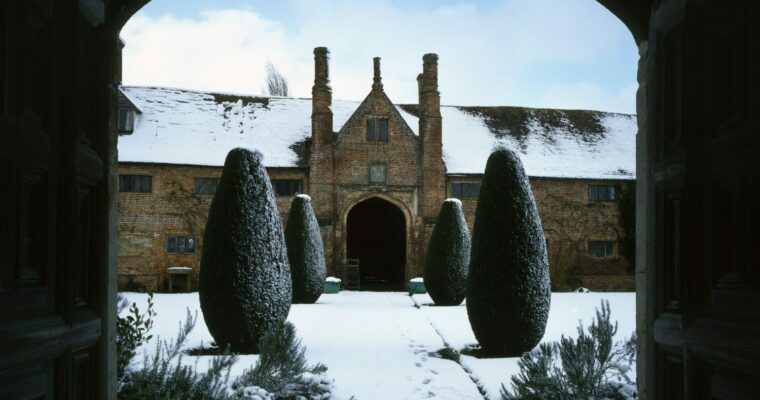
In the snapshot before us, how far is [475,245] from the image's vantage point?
10.2 meters

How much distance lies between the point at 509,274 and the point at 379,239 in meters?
22.1

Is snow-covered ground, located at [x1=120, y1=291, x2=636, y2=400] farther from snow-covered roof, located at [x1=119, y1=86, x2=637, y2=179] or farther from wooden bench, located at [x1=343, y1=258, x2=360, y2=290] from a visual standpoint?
snow-covered roof, located at [x1=119, y1=86, x2=637, y2=179]

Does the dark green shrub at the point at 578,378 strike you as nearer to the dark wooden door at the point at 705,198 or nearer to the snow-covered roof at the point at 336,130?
the dark wooden door at the point at 705,198

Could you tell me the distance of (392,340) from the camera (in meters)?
11.8

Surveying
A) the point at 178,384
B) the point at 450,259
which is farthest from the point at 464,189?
the point at 178,384

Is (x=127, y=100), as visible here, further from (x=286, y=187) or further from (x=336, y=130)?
(x=336, y=130)

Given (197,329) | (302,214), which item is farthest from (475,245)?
(302,214)

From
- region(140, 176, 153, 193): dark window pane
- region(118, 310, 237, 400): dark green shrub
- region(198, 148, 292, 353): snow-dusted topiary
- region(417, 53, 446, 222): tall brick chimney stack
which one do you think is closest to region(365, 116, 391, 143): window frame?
region(417, 53, 446, 222): tall brick chimney stack

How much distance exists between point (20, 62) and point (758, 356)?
3249 millimetres

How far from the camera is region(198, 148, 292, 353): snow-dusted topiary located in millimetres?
9500

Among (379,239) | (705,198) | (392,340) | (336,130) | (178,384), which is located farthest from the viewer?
(379,239)

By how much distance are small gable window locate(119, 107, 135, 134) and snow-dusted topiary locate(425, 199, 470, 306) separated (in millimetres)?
14184

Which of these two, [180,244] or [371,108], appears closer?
[180,244]

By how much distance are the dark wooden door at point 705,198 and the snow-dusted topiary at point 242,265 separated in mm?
6819
